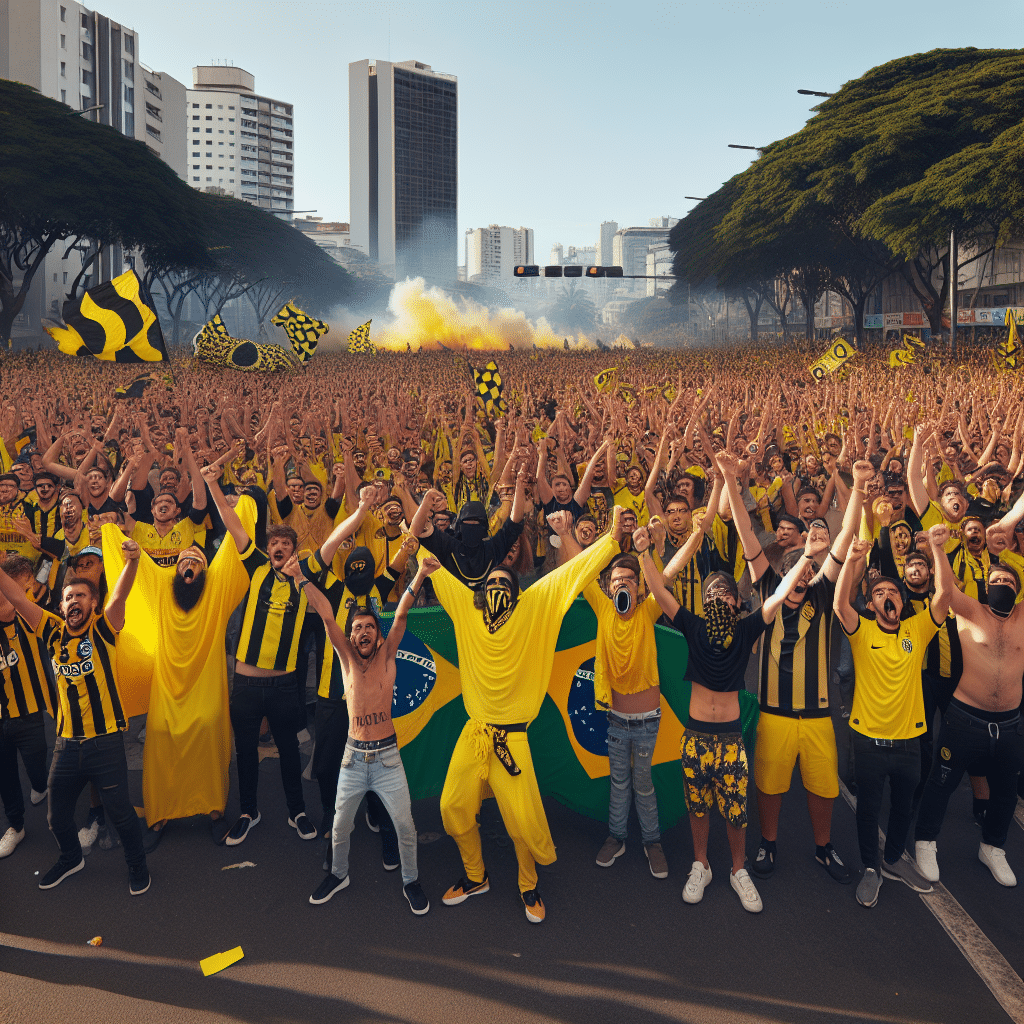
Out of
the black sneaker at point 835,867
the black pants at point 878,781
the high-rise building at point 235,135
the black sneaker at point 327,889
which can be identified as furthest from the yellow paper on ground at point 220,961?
the high-rise building at point 235,135

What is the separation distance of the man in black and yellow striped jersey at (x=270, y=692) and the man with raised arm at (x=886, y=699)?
302 centimetres

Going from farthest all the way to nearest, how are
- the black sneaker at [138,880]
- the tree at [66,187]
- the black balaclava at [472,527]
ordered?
the tree at [66,187], the black balaclava at [472,527], the black sneaker at [138,880]

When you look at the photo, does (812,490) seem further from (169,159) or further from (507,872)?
(169,159)

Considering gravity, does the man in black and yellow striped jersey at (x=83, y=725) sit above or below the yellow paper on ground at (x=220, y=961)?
above

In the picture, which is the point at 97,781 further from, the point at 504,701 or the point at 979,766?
the point at 979,766

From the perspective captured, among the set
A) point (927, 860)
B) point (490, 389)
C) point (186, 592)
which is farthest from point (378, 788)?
point (490, 389)

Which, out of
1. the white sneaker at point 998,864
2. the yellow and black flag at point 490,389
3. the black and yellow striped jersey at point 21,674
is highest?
the yellow and black flag at point 490,389

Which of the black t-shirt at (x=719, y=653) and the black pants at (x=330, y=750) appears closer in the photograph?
the black t-shirt at (x=719, y=653)

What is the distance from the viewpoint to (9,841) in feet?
16.3

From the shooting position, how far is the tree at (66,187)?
106 feet

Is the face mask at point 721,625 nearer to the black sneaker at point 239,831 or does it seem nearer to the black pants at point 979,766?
the black pants at point 979,766

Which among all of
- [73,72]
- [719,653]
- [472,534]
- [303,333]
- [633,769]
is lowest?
[633,769]

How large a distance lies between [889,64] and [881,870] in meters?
40.0

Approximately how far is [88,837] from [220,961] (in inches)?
57.0
